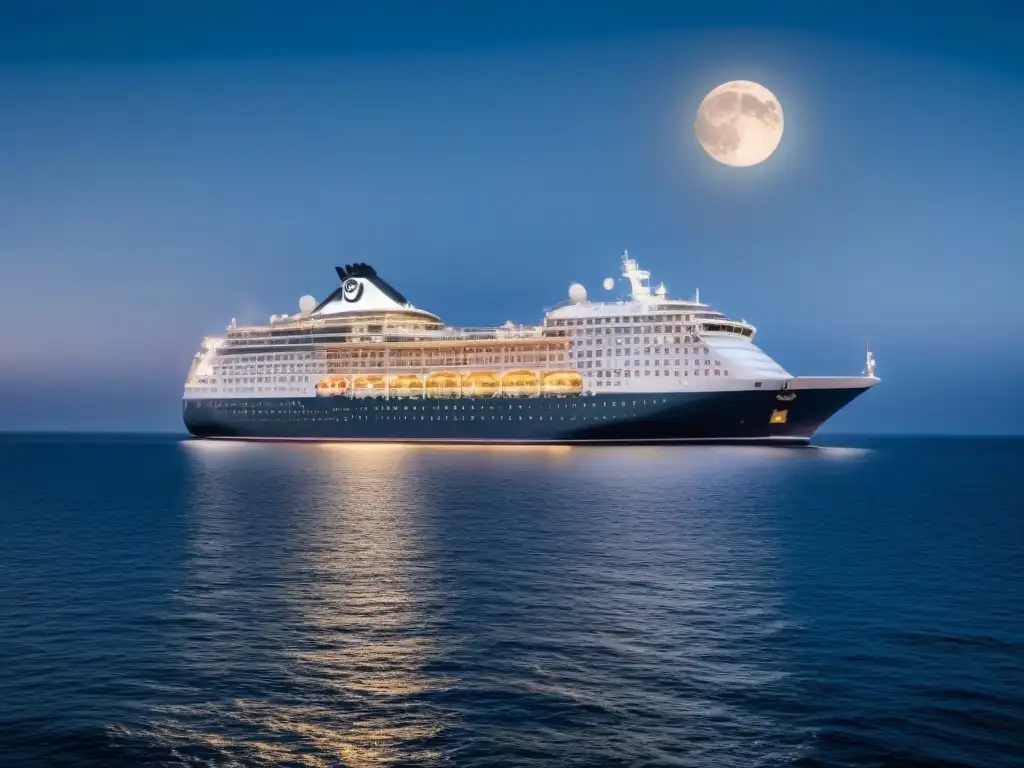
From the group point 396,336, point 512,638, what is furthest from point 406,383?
point 512,638

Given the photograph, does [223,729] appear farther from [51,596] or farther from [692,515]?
[692,515]

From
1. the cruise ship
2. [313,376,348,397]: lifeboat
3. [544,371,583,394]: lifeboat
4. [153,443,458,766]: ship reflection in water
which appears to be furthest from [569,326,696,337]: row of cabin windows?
[153,443,458,766]: ship reflection in water

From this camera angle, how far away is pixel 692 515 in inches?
1436

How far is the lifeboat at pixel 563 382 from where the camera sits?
87750 mm

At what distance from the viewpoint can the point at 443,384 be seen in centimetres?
9706

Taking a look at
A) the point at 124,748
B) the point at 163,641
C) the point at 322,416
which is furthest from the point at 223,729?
the point at 322,416

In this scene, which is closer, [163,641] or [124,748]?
[124,748]

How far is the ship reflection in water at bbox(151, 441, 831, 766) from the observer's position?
12891 millimetres

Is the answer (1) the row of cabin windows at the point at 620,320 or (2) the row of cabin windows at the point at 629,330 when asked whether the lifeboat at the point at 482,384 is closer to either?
(1) the row of cabin windows at the point at 620,320

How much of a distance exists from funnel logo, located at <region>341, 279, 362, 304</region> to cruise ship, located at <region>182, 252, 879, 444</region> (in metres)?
0.26

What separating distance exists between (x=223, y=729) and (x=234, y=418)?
101 m

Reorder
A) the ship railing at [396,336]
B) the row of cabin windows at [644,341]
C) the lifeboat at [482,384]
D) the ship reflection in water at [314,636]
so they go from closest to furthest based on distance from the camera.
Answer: the ship reflection in water at [314,636] < the row of cabin windows at [644,341] < the lifeboat at [482,384] < the ship railing at [396,336]

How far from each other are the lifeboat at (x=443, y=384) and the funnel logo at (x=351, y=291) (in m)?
19.8

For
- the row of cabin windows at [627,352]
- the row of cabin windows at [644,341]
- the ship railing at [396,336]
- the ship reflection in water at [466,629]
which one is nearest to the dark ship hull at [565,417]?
the row of cabin windows at [627,352]
